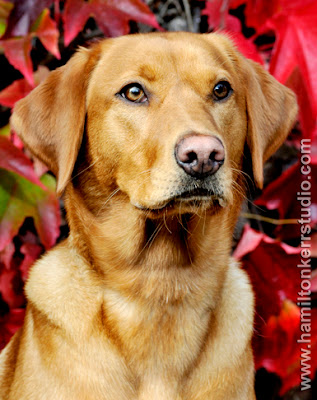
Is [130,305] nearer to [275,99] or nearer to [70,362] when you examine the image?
[70,362]

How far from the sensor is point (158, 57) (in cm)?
240

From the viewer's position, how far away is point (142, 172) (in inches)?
87.2

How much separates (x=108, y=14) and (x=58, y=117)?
68cm

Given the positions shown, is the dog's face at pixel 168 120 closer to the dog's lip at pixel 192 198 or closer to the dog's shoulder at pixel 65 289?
the dog's lip at pixel 192 198

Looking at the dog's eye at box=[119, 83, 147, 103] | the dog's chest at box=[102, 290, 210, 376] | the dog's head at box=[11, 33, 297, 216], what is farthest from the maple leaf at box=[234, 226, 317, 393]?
the dog's eye at box=[119, 83, 147, 103]

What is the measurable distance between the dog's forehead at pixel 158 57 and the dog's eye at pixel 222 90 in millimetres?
60

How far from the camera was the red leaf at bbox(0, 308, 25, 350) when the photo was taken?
310cm

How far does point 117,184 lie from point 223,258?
56 centimetres

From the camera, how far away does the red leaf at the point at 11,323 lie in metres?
3.10

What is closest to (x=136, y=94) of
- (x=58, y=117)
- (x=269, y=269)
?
(x=58, y=117)

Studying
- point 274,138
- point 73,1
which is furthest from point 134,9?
point 274,138

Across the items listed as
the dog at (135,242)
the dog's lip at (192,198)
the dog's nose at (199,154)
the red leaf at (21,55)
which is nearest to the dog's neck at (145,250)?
the dog at (135,242)

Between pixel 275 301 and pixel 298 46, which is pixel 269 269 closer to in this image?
pixel 275 301

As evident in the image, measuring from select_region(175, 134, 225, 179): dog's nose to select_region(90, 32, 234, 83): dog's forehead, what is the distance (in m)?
0.46
